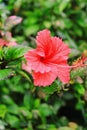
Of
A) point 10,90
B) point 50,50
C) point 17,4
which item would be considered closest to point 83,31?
point 17,4

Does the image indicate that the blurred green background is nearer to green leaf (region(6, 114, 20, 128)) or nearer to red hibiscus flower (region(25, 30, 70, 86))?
green leaf (region(6, 114, 20, 128))

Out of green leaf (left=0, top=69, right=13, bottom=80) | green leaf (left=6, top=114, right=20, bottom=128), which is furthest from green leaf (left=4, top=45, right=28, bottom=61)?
green leaf (left=6, top=114, right=20, bottom=128)

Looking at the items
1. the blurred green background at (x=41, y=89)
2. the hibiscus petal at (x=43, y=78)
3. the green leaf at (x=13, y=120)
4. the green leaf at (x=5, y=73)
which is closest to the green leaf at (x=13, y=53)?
the green leaf at (x=5, y=73)

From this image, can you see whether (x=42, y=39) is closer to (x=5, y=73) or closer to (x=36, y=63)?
(x=36, y=63)

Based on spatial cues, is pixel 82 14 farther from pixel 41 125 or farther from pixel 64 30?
pixel 41 125

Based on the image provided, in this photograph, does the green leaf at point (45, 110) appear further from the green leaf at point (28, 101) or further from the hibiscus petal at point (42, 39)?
the hibiscus petal at point (42, 39)
